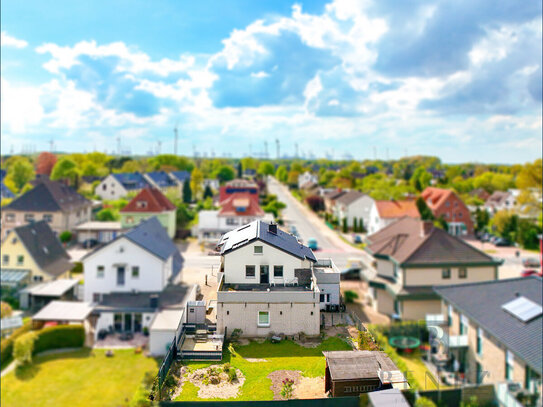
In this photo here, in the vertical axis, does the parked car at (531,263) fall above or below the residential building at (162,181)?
below

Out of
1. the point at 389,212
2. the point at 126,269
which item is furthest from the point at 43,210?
the point at 389,212

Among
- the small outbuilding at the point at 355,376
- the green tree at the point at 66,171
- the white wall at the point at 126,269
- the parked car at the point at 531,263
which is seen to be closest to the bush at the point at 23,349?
the white wall at the point at 126,269

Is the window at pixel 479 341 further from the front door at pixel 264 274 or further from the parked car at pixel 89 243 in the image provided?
the parked car at pixel 89 243

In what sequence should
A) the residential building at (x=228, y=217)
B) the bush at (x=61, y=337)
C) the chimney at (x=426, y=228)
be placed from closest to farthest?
1. the bush at (x=61, y=337)
2. the chimney at (x=426, y=228)
3. the residential building at (x=228, y=217)

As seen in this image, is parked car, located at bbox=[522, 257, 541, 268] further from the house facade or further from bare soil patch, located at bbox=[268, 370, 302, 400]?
bare soil patch, located at bbox=[268, 370, 302, 400]

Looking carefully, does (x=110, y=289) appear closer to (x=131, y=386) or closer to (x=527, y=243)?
(x=131, y=386)

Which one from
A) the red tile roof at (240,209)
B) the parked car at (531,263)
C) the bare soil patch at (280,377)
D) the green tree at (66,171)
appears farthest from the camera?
the green tree at (66,171)

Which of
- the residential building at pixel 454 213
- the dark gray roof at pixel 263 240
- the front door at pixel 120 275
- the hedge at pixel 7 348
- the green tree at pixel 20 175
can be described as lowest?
the hedge at pixel 7 348
